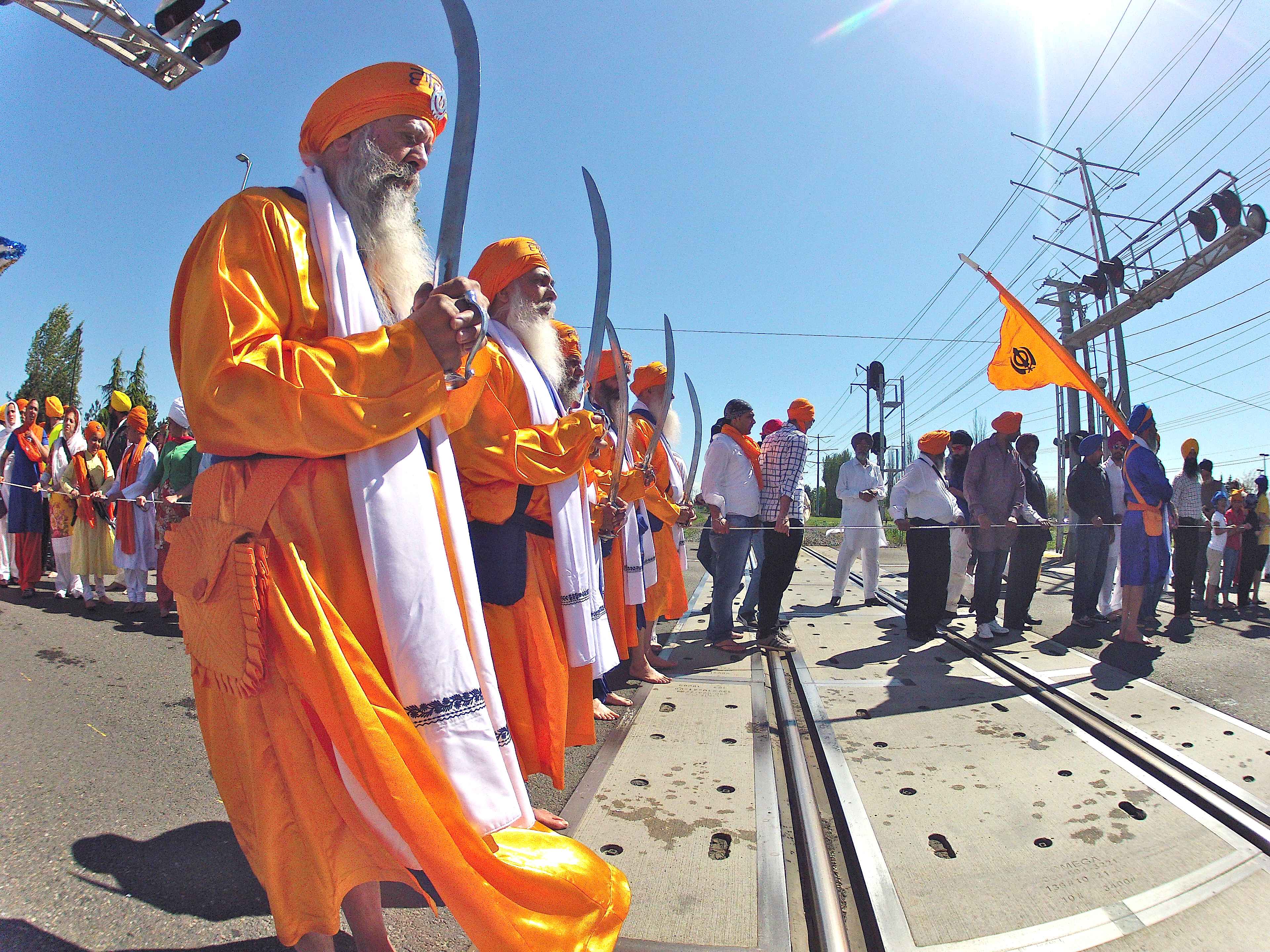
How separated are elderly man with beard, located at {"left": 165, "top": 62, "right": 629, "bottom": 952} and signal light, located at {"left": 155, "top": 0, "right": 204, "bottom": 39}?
401 inches

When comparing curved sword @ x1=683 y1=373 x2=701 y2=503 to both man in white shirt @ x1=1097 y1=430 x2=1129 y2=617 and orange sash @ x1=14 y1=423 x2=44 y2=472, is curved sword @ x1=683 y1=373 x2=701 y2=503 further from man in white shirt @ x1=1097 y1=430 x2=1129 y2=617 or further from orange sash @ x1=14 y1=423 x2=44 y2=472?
orange sash @ x1=14 y1=423 x2=44 y2=472

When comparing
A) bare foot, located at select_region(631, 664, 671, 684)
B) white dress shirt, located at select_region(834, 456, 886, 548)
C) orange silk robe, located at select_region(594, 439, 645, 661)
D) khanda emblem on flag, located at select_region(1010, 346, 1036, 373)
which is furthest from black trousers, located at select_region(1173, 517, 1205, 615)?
orange silk robe, located at select_region(594, 439, 645, 661)

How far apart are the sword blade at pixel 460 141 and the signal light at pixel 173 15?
10.1 metres

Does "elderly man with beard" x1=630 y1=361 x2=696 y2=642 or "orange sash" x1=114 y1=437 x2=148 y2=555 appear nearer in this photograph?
"elderly man with beard" x1=630 y1=361 x2=696 y2=642

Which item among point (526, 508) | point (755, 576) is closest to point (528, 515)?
point (526, 508)

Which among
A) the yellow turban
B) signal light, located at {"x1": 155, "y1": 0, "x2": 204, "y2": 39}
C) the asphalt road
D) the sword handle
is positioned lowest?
the asphalt road

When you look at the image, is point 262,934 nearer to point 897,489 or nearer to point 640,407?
point 640,407

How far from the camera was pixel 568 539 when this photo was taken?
8.34 feet

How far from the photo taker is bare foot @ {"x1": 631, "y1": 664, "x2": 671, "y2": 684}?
13.9 ft

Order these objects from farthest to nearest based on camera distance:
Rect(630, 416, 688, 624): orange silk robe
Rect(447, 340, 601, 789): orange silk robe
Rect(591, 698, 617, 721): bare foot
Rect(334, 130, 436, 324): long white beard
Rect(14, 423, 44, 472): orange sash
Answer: Rect(14, 423, 44, 472): orange sash < Rect(630, 416, 688, 624): orange silk robe < Rect(591, 698, 617, 721): bare foot < Rect(447, 340, 601, 789): orange silk robe < Rect(334, 130, 436, 324): long white beard

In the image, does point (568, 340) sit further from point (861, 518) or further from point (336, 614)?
point (861, 518)

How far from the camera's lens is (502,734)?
4.68 feet

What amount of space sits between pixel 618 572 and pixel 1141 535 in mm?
4333

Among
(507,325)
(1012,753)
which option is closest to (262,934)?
(507,325)
